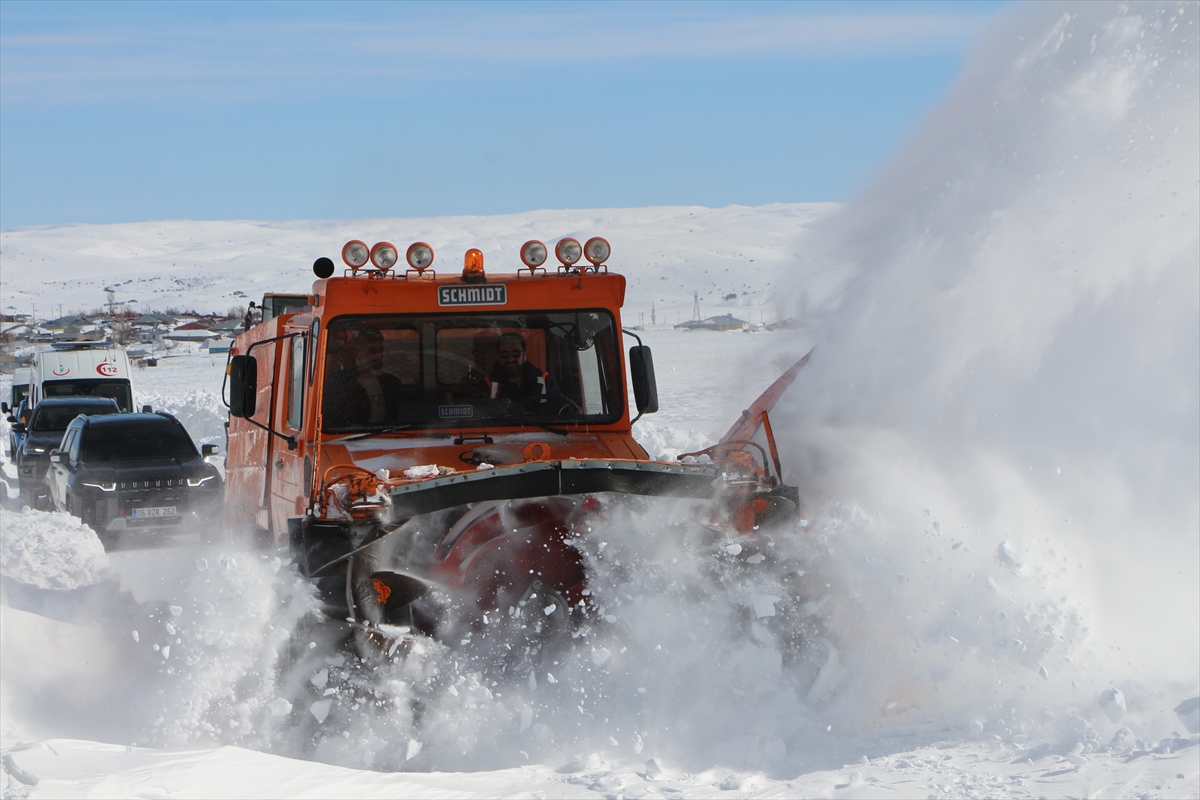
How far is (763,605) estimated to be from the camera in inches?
211

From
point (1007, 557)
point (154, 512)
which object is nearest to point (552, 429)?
point (1007, 557)

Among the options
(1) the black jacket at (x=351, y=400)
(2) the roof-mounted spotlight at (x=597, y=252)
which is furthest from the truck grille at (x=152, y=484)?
(2) the roof-mounted spotlight at (x=597, y=252)

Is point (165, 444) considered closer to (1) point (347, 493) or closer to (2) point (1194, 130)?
(1) point (347, 493)

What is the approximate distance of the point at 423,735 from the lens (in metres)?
5.15

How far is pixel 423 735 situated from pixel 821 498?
2.49m

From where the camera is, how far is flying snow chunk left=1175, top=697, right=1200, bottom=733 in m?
4.80

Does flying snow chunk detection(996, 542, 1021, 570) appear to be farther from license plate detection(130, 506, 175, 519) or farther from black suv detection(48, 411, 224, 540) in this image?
license plate detection(130, 506, 175, 519)

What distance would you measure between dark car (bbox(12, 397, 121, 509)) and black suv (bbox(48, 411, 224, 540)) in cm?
170

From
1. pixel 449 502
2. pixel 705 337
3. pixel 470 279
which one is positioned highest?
pixel 705 337

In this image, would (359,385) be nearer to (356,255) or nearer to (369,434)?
(369,434)

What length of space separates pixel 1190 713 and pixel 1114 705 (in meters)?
0.31

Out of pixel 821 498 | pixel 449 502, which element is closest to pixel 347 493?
pixel 449 502

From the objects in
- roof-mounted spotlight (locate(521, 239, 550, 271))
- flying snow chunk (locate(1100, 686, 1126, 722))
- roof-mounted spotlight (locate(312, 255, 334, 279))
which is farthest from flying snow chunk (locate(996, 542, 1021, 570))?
roof-mounted spotlight (locate(312, 255, 334, 279))

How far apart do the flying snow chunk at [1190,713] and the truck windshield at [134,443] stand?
1036 cm
